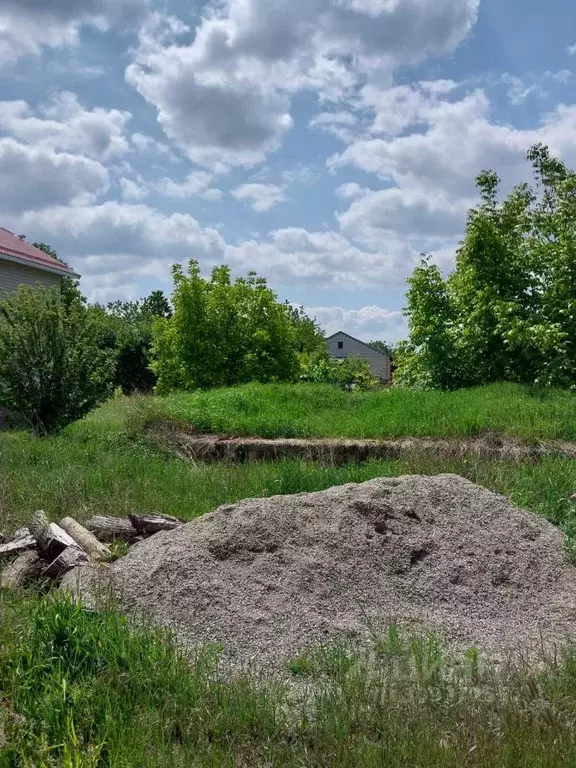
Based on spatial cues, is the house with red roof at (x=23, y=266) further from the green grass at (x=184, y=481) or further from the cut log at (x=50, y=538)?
the cut log at (x=50, y=538)

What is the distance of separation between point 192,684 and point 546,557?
2958mm

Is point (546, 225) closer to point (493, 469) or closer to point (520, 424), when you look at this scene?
point (520, 424)

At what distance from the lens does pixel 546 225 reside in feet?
55.5

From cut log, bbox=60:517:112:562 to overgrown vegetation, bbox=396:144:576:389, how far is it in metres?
10.6

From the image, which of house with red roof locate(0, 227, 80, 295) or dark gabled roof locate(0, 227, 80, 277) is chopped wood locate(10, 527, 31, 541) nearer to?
house with red roof locate(0, 227, 80, 295)

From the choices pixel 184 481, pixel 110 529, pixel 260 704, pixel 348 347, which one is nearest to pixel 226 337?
pixel 184 481

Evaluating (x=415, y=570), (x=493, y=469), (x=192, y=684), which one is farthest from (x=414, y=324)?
(x=192, y=684)

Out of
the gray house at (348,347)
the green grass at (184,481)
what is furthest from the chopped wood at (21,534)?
the gray house at (348,347)

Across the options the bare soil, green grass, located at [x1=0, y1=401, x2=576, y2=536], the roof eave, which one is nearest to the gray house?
the roof eave

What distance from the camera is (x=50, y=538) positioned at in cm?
530

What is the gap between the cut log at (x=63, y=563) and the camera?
16.4ft

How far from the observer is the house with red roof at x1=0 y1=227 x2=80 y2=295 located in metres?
19.6

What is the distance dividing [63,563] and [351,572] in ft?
5.76

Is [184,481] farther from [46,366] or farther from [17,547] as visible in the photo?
[46,366]
